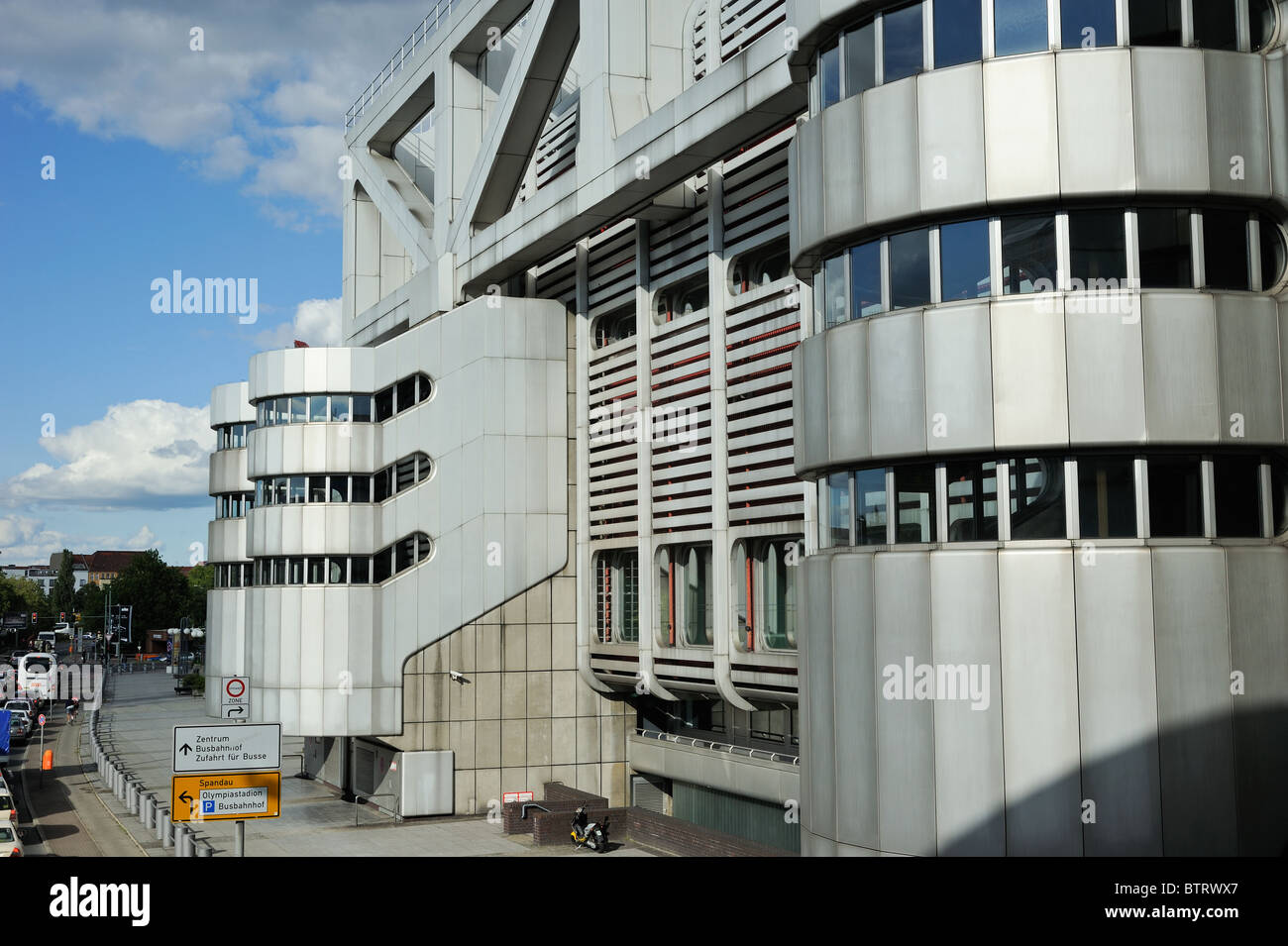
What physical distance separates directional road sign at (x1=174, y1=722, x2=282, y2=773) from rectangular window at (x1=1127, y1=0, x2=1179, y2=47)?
14709 mm

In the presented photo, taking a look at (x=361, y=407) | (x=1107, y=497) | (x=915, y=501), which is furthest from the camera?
(x=361, y=407)

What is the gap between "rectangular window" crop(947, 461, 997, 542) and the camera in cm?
1460

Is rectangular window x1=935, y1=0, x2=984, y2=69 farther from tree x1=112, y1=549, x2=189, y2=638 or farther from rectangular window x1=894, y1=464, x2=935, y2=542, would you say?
tree x1=112, y1=549, x2=189, y2=638

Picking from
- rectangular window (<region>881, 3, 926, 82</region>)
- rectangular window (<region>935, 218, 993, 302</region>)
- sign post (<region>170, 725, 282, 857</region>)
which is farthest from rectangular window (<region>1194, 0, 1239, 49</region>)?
sign post (<region>170, 725, 282, 857</region>)

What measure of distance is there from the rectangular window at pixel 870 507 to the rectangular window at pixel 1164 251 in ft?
12.6

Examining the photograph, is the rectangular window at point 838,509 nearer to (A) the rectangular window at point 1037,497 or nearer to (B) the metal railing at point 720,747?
(A) the rectangular window at point 1037,497

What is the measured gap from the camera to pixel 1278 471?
48.1 ft

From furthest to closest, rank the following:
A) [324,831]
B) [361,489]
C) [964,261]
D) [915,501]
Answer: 1. [361,489]
2. [324,831]
3. [915,501]
4. [964,261]

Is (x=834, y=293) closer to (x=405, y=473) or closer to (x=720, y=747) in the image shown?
(x=720, y=747)

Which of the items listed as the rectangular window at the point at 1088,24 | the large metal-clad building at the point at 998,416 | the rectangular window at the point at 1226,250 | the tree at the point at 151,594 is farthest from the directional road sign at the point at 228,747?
the tree at the point at 151,594

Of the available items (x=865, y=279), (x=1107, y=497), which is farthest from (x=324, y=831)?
(x=1107, y=497)

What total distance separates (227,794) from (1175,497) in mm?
13559

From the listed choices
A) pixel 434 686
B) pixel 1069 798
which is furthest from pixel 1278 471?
pixel 434 686

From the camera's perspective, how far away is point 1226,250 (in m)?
14.7
